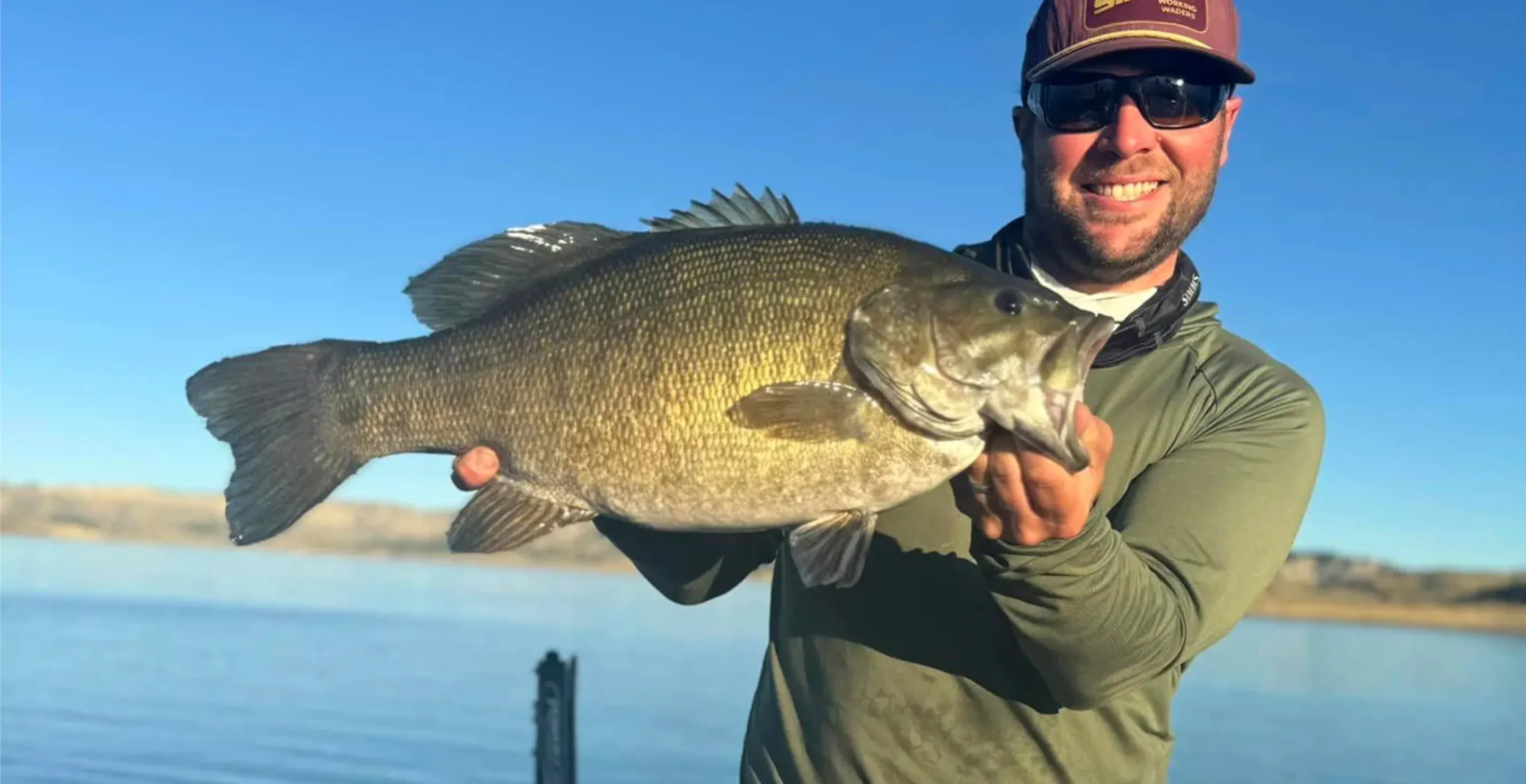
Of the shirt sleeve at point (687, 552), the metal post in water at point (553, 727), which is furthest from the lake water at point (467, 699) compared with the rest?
the shirt sleeve at point (687, 552)

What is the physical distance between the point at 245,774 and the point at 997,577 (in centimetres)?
1585

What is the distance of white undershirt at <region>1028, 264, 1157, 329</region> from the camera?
354cm

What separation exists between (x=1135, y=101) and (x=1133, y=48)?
0.56 feet

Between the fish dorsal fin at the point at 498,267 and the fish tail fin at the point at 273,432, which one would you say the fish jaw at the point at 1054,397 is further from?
the fish tail fin at the point at 273,432

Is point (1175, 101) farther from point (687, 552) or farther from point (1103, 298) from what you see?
point (687, 552)

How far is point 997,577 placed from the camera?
2.41 m

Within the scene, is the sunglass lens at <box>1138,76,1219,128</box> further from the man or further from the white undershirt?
the white undershirt

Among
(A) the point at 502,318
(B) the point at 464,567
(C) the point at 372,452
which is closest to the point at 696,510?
(A) the point at 502,318

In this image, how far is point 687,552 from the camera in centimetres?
366

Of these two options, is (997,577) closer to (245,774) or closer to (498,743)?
(245,774)

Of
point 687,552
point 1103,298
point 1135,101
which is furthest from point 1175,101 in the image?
point 687,552

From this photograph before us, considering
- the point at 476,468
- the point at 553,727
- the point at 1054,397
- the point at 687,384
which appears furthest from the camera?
the point at 553,727

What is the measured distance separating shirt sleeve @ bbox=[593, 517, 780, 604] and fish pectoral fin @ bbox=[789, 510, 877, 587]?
0.82 metres

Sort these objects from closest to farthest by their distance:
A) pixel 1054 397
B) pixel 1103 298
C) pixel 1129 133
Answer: pixel 1054 397 < pixel 1129 133 < pixel 1103 298
